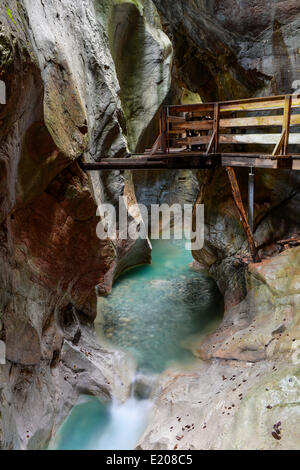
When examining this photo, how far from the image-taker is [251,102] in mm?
7344

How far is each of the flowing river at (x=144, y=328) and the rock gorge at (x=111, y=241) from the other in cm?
39

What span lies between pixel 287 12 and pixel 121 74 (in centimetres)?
632

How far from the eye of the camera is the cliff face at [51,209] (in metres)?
3.81

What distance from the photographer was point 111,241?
731cm

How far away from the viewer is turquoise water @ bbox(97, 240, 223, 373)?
9602 millimetres

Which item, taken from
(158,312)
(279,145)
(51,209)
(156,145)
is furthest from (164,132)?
(158,312)

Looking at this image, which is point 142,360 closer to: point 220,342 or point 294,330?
point 220,342

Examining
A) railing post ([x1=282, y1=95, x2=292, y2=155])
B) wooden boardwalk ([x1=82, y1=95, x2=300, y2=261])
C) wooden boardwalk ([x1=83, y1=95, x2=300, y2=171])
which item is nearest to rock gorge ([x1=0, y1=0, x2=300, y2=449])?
wooden boardwalk ([x1=82, y1=95, x2=300, y2=261])

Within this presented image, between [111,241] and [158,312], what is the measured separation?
521 cm

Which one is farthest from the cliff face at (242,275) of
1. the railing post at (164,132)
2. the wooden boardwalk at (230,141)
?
the railing post at (164,132)

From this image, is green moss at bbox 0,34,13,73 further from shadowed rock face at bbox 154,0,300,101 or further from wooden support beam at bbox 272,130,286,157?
shadowed rock face at bbox 154,0,300,101

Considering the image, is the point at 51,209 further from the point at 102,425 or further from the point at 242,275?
the point at 242,275

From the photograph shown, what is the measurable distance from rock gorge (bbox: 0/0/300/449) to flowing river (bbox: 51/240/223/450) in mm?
386
